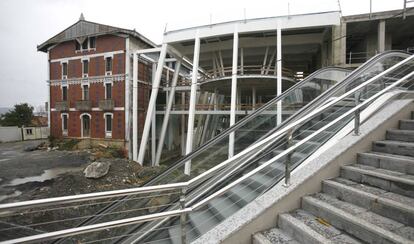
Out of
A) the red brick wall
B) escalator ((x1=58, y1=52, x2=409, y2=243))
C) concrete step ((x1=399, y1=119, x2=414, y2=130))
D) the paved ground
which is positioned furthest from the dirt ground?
the red brick wall

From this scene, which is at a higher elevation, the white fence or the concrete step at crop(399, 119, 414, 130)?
the concrete step at crop(399, 119, 414, 130)

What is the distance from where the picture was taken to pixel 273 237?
233cm

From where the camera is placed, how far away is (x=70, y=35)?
21.4 m

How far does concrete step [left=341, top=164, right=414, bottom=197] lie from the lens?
89.6 inches

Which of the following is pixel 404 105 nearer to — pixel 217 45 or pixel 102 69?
pixel 217 45

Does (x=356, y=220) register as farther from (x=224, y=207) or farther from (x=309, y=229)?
(x=224, y=207)

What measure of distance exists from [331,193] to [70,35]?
82.1 feet

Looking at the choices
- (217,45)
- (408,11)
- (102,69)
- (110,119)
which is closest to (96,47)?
(102,69)

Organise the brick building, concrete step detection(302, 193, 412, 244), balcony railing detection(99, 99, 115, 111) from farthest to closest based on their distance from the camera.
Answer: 1. balcony railing detection(99, 99, 115, 111)
2. the brick building
3. concrete step detection(302, 193, 412, 244)

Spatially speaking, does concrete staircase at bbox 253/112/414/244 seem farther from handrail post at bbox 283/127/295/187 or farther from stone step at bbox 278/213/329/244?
Answer: handrail post at bbox 283/127/295/187

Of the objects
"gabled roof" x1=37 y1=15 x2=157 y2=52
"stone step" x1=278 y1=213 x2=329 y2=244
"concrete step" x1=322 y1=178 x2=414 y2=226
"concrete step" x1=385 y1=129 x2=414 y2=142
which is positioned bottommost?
"stone step" x1=278 y1=213 x2=329 y2=244

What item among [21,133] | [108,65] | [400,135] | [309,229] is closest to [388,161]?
[400,135]

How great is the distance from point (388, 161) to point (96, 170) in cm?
1141

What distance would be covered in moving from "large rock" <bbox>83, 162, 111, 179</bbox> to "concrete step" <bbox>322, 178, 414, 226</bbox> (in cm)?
1073
